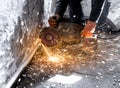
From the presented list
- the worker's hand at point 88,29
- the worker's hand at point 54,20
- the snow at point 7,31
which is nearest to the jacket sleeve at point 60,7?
the worker's hand at point 54,20

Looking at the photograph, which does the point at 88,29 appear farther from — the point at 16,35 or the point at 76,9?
the point at 16,35

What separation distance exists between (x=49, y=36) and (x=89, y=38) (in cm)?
65

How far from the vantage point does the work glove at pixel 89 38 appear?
419 cm

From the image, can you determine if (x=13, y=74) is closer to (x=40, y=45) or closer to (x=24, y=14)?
(x=24, y=14)

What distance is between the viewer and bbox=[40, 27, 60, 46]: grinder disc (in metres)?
4.20

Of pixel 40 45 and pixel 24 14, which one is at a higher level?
pixel 24 14

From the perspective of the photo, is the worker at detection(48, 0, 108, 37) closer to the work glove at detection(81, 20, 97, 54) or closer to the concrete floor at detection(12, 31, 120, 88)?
the work glove at detection(81, 20, 97, 54)

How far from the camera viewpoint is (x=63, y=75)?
3.65m

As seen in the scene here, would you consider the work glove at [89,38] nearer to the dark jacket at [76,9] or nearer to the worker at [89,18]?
the worker at [89,18]

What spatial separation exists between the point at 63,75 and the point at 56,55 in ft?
2.40

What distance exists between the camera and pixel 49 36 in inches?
167

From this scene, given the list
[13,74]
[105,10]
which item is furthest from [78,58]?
[105,10]

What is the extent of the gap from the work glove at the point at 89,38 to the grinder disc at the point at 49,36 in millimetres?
442

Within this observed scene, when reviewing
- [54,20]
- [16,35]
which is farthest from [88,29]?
[16,35]
